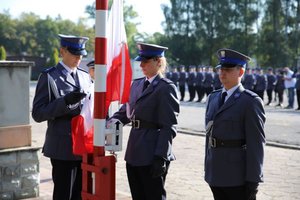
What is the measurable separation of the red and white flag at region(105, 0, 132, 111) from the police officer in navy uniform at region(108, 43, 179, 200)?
0.44 meters

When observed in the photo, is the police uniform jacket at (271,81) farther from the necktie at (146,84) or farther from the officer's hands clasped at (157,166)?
the officer's hands clasped at (157,166)

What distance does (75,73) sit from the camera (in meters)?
4.29

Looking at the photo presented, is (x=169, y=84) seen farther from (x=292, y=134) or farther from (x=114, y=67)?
(x=292, y=134)

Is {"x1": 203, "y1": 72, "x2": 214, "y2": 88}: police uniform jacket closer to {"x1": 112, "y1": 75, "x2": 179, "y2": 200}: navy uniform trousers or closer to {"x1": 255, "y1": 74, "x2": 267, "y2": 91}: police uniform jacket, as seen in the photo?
{"x1": 255, "y1": 74, "x2": 267, "y2": 91}: police uniform jacket

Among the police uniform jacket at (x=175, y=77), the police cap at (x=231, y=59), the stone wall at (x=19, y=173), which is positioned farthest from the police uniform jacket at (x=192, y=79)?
the police cap at (x=231, y=59)

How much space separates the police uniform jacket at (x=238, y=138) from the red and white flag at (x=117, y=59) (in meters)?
0.81

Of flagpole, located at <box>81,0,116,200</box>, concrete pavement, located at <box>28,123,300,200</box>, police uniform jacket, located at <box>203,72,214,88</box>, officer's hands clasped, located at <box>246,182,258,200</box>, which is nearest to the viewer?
flagpole, located at <box>81,0,116,200</box>

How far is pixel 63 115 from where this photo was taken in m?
4.08

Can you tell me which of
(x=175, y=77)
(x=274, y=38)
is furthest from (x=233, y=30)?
(x=175, y=77)

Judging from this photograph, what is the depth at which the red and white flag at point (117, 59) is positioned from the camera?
331 cm

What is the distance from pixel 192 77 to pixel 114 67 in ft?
73.8

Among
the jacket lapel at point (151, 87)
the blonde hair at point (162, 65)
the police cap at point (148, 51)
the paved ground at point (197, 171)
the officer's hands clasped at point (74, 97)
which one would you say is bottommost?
the paved ground at point (197, 171)

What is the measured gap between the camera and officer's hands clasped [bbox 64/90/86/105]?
12.3ft

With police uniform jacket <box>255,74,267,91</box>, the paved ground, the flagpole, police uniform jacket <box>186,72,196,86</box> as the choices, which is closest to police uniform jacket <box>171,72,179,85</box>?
police uniform jacket <box>186,72,196,86</box>
